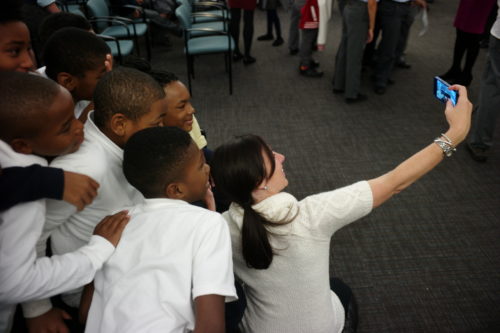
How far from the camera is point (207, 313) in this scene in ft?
2.71

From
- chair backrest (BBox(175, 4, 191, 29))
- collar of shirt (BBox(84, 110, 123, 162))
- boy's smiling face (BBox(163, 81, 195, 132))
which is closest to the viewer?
collar of shirt (BBox(84, 110, 123, 162))

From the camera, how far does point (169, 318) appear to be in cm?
80

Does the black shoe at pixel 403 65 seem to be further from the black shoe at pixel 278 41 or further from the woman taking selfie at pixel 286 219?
the woman taking selfie at pixel 286 219

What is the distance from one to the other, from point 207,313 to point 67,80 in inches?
47.2

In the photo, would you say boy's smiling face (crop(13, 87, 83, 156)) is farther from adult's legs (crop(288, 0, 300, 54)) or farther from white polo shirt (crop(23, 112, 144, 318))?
adult's legs (crop(288, 0, 300, 54))

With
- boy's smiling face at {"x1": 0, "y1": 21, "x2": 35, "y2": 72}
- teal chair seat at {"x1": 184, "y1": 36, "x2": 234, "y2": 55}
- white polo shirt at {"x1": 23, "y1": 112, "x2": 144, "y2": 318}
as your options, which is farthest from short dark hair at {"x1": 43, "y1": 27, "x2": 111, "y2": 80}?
teal chair seat at {"x1": 184, "y1": 36, "x2": 234, "y2": 55}

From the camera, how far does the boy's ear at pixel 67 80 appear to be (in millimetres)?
1523

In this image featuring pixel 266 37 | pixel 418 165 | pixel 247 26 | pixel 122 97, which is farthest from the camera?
pixel 266 37

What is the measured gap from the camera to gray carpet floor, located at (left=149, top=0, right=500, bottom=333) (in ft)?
5.76

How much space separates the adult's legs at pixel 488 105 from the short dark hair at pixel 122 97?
233cm

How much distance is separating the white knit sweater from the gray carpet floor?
69 cm

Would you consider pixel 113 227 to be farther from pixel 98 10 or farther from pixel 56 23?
pixel 98 10

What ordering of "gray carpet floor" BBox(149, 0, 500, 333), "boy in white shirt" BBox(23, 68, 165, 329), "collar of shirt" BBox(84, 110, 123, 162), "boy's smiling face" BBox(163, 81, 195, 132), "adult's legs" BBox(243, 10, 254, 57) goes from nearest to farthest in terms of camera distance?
"boy in white shirt" BBox(23, 68, 165, 329)
"collar of shirt" BBox(84, 110, 123, 162)
"boy's smiling face" BBox(163, 81, 195, 132)
"gray carpet floor" BBox(149, 0, 500, 333)
"adult's legs" BBox(243, 10, 254, 57)

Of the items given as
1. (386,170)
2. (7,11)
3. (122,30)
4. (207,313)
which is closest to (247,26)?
(122,30)
